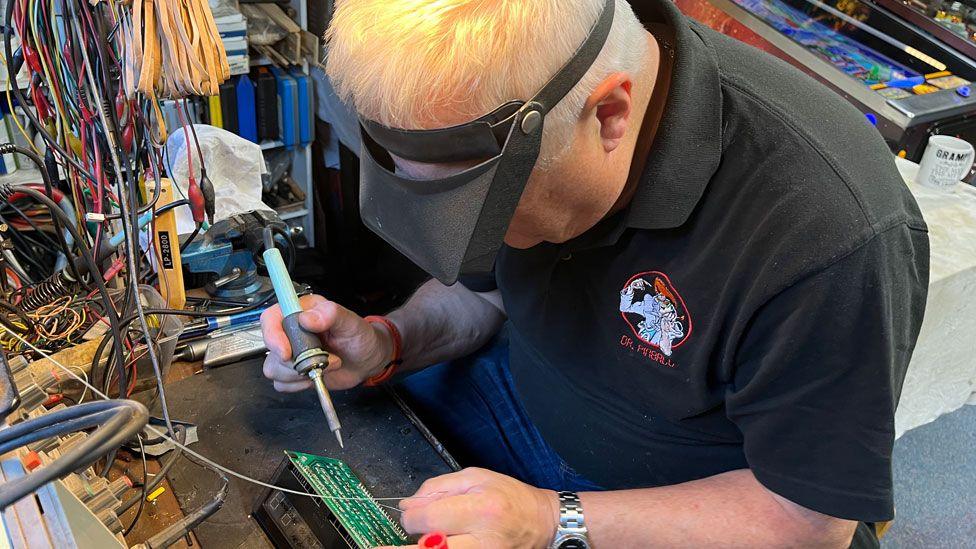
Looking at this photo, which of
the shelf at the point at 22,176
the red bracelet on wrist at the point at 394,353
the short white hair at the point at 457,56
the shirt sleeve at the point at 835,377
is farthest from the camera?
the shelf at the point at 22,176

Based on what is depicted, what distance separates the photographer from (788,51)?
7.11 ft

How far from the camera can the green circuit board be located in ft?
2.77

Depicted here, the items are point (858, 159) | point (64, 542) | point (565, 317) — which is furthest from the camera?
point (565, 317)

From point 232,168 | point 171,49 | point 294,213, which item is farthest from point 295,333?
point 294,213

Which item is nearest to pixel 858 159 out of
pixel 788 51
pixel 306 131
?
pixel 788 51

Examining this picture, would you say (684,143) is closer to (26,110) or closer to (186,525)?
(186,525)

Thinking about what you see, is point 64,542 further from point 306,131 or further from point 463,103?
point 306,131

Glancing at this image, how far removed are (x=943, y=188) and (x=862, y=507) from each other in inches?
49.3

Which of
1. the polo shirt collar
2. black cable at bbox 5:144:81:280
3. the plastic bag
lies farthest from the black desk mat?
the plastic bag

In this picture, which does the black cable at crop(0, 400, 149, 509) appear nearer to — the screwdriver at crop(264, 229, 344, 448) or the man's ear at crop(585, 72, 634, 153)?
the screwdriver at crop(264, 229, 344, 448)

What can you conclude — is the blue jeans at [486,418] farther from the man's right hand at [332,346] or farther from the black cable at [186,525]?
the black cable at [186,525]

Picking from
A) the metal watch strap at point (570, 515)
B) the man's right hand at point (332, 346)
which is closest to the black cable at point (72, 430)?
the man's right hand at point (332, 346)

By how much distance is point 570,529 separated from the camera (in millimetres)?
895

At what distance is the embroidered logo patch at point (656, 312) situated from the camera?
0.87 m
